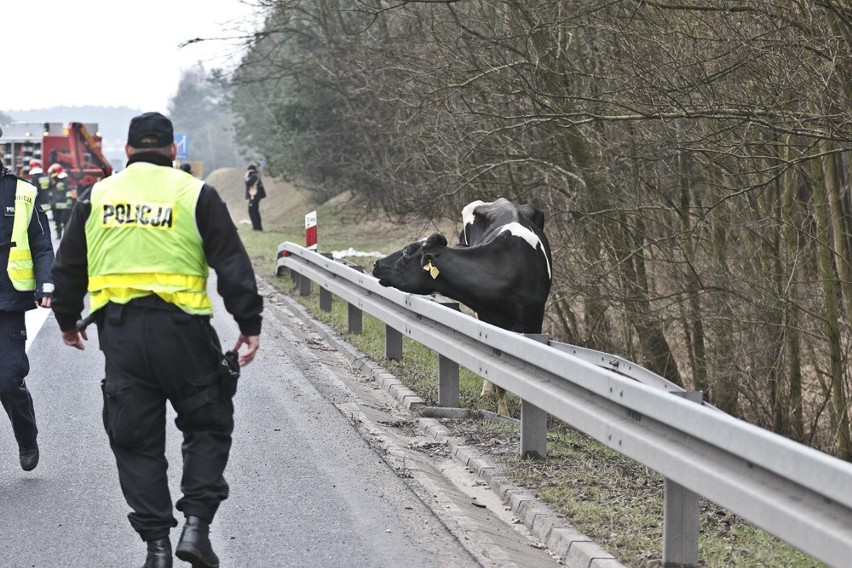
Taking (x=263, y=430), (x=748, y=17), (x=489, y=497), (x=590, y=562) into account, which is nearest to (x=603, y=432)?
(x=590, y=562)

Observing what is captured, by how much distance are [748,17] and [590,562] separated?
5.27 metres

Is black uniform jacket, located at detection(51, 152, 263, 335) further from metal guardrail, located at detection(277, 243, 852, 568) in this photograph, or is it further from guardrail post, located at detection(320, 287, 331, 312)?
guardrail post, located at detection(320, 287, 331, 312)

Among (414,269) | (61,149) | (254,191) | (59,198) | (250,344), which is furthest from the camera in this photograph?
(61,149)

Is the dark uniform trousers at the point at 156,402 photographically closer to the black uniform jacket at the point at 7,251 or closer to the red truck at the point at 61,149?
the black uniform jacket at the point at 7,251

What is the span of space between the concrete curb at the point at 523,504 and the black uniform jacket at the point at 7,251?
108 inches

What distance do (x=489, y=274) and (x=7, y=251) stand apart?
16.4 ft

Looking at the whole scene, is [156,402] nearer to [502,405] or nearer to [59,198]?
[502,405]

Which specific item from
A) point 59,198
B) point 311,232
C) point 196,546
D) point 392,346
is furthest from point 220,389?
point 59,198

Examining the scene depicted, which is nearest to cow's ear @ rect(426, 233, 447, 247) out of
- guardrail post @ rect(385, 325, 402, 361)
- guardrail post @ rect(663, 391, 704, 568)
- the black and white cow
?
the black and white cow

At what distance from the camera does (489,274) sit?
1226cm

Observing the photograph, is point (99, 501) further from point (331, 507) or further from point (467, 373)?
point (467, 373)

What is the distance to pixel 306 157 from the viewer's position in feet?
145

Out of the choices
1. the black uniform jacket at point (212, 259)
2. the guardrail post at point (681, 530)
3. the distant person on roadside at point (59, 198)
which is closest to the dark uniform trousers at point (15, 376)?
the black uniform jacket at point (212, 259)

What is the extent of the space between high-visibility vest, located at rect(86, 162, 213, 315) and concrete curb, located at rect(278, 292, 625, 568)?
1.99m
